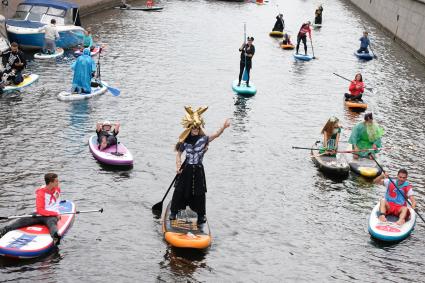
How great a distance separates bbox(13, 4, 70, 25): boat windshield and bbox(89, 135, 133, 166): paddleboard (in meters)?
18.3

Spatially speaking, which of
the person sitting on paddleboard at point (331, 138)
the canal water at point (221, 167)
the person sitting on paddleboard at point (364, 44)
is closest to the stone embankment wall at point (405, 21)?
the canal water at point (221, 167)

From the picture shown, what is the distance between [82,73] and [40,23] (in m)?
11.3

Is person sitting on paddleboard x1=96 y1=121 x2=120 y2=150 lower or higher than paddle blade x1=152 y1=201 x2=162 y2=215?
higher

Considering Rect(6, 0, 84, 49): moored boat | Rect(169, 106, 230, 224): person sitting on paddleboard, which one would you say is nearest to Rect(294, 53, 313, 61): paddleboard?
Rect(6, 0, 84, 49): moored boat

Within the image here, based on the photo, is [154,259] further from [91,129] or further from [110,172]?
[91,129]

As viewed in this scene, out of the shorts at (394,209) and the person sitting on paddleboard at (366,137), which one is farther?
the person sitting on paddleboard at (366,137)

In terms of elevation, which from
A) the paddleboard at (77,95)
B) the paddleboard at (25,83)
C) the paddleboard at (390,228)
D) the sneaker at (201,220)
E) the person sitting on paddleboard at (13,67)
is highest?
the sneaker at (201,220)

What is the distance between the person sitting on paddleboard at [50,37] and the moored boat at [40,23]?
1.51 feet

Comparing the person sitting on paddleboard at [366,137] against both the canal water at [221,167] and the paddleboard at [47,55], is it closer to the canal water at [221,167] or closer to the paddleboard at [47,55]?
the canal water at [221,167]

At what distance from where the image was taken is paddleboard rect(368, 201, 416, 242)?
1446 centimetres

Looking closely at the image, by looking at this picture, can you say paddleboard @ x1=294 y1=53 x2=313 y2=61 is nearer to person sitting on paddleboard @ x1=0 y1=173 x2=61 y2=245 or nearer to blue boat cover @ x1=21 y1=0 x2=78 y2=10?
blue boat cover @ x1=21 y1=0 x2=78 y2=10

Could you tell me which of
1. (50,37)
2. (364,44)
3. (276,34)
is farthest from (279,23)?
(50,37)

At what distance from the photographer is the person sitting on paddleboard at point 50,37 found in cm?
3212

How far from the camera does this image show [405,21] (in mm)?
46312
